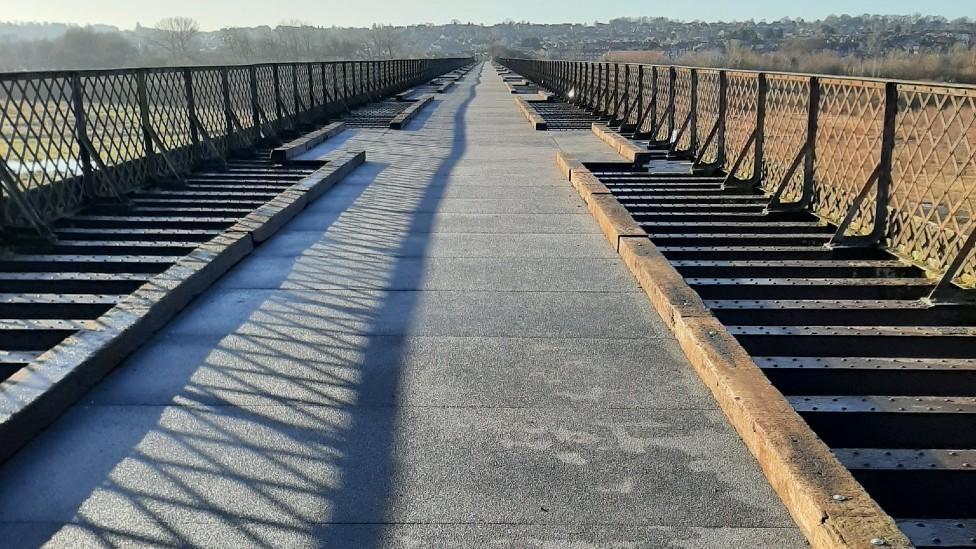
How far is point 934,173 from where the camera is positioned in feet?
25.5

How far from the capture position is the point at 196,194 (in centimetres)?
1105

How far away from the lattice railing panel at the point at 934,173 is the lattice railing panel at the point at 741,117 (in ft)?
10.6

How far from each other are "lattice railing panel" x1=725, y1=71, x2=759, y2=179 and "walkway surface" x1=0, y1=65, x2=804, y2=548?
5.63 meters

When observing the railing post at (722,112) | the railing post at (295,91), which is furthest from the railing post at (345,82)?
the railing post at (722,112)

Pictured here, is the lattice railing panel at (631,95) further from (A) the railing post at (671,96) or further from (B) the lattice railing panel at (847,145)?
(B) the lattice railing panel at (847,145)

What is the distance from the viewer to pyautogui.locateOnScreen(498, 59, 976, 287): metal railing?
7207 millimetres

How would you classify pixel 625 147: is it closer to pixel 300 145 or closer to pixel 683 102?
pixel 683 102

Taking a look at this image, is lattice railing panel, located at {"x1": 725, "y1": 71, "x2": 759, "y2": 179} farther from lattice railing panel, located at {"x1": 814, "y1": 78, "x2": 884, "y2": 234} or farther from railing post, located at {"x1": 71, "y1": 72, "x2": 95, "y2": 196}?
railing post, located at {"x1": 71, "y1": 72, "x2": 95, "y2": 196}

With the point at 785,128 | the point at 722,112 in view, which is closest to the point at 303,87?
the point at 722,112

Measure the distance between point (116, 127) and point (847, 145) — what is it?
8831 mm

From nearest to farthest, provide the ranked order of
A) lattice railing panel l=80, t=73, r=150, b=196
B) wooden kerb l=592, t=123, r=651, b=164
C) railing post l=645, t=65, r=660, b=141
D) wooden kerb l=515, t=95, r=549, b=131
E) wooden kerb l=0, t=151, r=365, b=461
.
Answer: wooden kerb l=0, t=151, r=365, b=461, lattice railing panel l=80, t=73, r=150, b=196, wooden kerb l=592, t=123, r=651, b=164, railing post l=645, t=65, r=660, b=141, wooden kerb l=515, t=95, r=549, b=131

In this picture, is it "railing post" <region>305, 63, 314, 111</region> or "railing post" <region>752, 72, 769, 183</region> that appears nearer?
"railing post" <region>752, 72, 769, 183</region>

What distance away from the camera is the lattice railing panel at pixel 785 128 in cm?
1020

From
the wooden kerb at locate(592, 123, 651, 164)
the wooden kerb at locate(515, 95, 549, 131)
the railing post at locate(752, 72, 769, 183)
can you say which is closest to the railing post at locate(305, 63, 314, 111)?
the wooden kerb at locate(515, 95, 549, 131)
